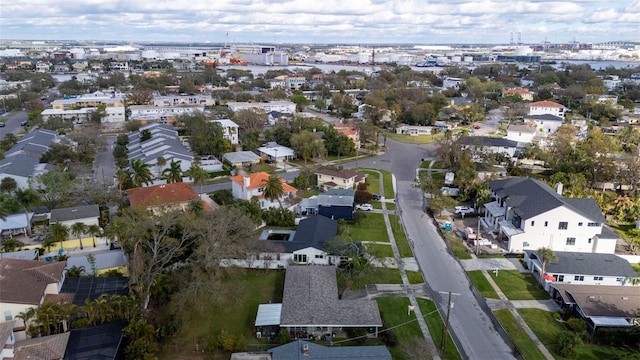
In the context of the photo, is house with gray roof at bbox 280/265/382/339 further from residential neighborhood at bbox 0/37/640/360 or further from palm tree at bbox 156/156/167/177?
palm tree at bbox 156/156/167/177

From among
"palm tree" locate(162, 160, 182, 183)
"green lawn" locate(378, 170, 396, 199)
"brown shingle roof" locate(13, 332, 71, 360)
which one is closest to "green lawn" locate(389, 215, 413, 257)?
"green lawn" locate(378, 170, 396, 199)

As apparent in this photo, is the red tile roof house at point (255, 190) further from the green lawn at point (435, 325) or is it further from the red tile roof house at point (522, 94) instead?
the red tile roof house at point (522, 94)

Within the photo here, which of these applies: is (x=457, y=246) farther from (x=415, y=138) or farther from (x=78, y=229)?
(x=415, y=138)

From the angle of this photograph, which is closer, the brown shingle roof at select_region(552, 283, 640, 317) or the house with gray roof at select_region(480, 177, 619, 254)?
the brown shingle roof at select_region(552, 283, 640, 317)

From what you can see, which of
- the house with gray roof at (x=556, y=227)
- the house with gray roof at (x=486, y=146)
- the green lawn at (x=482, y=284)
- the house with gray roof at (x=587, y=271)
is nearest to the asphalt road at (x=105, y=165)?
the green lawn at (x=482, y=284)

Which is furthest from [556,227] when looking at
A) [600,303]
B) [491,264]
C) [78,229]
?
[78,229]
